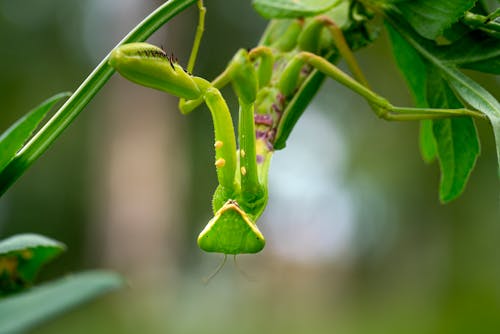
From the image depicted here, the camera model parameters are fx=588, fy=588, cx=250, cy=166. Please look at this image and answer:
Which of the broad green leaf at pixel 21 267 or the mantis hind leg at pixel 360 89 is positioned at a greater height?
the mantis hind leg at pixel 360 89

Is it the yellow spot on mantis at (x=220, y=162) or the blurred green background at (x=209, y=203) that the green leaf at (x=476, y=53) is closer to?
the yellow spot on mantis at (x=220, y=162)

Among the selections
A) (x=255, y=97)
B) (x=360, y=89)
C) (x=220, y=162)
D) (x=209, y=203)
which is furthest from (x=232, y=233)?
(x=209, y=203)

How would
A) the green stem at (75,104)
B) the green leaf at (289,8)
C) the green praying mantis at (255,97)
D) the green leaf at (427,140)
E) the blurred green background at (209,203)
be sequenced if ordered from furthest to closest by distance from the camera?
the blurred green background at (209,203)
the green leaf at (427,140)
the green leaf at (289,8)
the green praying mantis at (255,97)
the green stem at (75,104)

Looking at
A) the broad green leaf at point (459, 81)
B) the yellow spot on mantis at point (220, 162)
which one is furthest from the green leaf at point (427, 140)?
the yellow spot on mantis at point (220, 162)

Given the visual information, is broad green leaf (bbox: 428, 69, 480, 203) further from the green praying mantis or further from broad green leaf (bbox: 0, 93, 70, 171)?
broad green leaf (bbox: 0, 93, 70, 171)

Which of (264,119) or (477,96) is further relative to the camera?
(264,119)

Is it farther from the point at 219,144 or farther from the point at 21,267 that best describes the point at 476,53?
the point at 21,267

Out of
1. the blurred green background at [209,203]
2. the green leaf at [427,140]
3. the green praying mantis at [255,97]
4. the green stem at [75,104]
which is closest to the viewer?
the green stem at [75,104]
